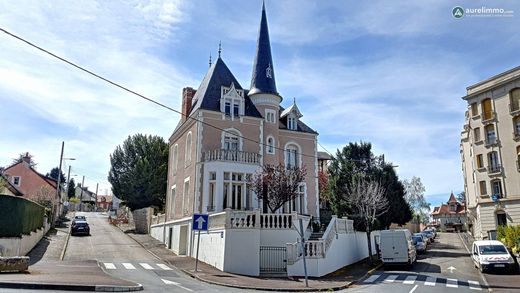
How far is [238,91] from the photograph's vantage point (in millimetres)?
28578

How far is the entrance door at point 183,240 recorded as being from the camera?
25286 mm

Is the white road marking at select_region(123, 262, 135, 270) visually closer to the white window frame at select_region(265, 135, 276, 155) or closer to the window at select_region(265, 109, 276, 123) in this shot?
the white window frame at select_region(265, 135, 276, 155)

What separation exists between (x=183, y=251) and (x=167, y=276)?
8430mm

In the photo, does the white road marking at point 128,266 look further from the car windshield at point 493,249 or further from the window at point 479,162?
the window at point 479,162

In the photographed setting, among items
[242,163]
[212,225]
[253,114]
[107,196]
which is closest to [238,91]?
[253,114]

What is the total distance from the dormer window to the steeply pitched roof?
0.41 metres

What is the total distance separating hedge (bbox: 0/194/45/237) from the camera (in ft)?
59.7

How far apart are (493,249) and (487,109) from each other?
23278 mm

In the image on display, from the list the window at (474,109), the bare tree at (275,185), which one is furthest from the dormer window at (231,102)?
the window at (474,109)

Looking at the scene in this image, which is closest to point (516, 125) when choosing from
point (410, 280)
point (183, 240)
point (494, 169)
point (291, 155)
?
point (494, 169)

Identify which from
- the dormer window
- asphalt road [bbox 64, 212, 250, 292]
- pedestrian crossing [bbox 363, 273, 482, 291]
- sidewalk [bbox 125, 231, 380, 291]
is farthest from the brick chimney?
pedestrian crossing [bbox 363, 273, 482, 291]

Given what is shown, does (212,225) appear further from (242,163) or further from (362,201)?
(362,201)

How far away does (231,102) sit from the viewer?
2783cm

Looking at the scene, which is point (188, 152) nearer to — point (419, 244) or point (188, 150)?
point (188, 150)
